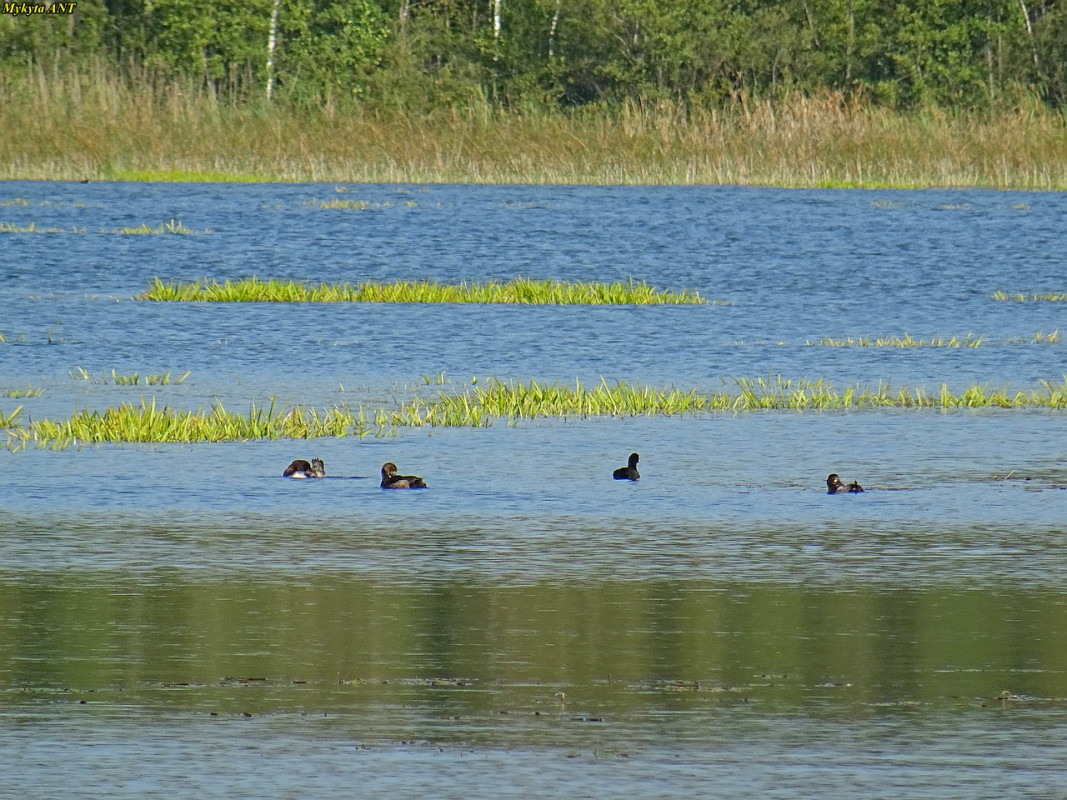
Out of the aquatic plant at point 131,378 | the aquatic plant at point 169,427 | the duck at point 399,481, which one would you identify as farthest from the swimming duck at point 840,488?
the aquatic plant at point 131,378

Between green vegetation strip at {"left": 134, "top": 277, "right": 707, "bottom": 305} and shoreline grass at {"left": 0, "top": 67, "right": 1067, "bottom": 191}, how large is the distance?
13.7 metres

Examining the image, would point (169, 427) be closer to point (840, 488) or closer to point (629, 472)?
point (629, 472)

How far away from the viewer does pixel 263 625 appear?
23.9 ft

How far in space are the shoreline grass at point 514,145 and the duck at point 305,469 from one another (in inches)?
980

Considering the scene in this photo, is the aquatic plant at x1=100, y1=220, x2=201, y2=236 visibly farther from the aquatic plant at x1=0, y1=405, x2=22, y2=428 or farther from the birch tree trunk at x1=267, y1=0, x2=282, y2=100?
the birch tree trunk at x1=267, y1=0, x2=282, y2=100

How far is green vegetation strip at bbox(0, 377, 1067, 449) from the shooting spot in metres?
12.1

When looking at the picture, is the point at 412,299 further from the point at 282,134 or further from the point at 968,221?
the point at 282,134

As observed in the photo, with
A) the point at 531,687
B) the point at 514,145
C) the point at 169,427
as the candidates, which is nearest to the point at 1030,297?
the point at 169,427

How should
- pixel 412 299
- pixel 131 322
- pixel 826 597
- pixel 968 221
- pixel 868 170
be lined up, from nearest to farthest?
pixel 826 597, pixel 131 322, pixel 412 299, pixel 968 221, pixel 868 170

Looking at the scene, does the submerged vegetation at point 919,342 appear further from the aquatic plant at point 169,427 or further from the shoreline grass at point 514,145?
the shoreline grass at point 514,145

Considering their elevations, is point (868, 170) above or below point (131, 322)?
above

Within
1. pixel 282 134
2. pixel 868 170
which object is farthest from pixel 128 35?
pixel 868 170

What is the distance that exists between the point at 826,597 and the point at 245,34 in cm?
4471

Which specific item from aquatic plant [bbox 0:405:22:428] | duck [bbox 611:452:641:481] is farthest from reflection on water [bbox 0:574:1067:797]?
aquatic plant [bbox 0:405:22:428]
